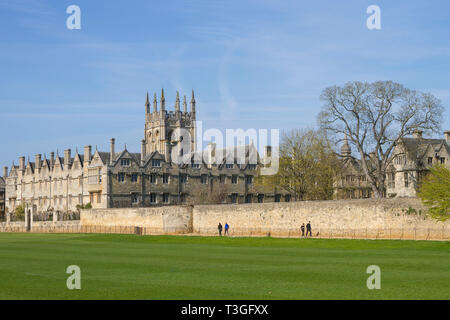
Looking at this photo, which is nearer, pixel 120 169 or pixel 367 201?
pixel 367 201

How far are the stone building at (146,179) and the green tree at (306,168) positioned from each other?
1152 cm

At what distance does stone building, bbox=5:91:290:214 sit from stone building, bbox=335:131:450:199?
10783 mm

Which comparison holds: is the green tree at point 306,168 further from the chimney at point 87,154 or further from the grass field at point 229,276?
the grass field at point 229,276

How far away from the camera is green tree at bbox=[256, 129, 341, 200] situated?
72375 mm

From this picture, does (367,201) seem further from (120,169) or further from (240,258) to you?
(120,169)

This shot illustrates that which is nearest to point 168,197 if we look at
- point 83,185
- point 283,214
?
point 83,185

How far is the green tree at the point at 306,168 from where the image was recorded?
72375 mm

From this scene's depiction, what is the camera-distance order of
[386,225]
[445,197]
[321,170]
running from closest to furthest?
[445,197] < [386,225] < [321,170]

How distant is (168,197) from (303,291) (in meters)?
69.9

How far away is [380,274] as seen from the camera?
70.1 ft

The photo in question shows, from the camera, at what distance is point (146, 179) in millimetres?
85062

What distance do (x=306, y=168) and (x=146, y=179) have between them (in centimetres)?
2124

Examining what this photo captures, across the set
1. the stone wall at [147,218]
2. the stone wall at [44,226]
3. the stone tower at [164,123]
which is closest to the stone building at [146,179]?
the stone wall at [44,226]

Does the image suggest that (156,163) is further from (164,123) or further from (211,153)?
(164,123)
